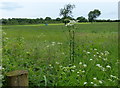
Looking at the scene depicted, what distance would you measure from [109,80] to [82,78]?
456 mm

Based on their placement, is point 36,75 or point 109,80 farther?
point 109,80

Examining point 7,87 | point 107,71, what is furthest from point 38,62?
point 7,87

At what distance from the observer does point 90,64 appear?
4230 mm

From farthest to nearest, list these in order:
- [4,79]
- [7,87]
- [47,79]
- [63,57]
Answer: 1. [63,57]
2. [47,79]
3. [4,79]
4. [7,87]

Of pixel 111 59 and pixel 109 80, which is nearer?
pixel 109 80

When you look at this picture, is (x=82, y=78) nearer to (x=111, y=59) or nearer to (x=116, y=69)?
(x=116, y=69)

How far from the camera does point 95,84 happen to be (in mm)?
3023

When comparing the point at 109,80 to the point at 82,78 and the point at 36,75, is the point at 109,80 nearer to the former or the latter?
the point at 82,78

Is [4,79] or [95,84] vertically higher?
[4,79]

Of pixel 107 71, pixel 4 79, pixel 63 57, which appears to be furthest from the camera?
pixel 63 57

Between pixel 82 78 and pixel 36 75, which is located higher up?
pixel 36 75

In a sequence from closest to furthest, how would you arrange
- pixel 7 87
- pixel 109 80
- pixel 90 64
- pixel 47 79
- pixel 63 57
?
pixel 7 87 → pixel 47 79 → pixel 109 80 → pixel 90 64 → pixel 63 57

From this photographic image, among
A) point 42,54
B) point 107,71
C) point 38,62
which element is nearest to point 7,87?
point 38,62

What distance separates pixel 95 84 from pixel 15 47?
2202mm
